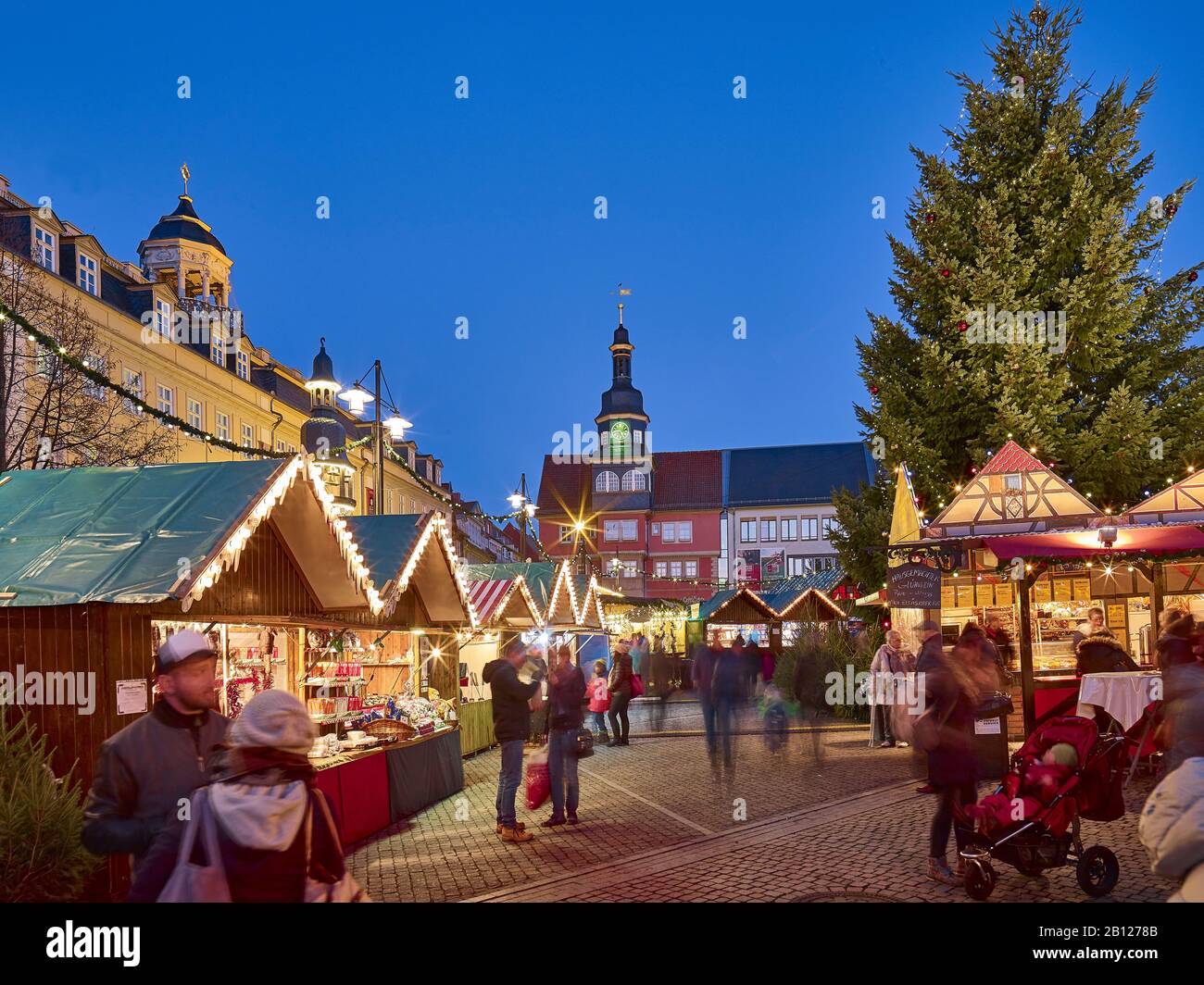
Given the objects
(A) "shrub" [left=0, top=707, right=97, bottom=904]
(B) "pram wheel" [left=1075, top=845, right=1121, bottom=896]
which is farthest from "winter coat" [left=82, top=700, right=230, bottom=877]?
(B) "pram wheel" [left=1075, top=845, right=1121, bottom=896]

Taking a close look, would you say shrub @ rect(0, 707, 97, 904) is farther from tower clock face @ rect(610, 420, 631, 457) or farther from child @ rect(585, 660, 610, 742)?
tower clock face @ rect(610, 420, 631, 457)

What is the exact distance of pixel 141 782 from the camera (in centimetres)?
443

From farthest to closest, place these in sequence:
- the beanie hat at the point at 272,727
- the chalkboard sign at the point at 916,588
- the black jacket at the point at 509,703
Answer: the chalkboard sign at the point at 916,588 < the black jacket at the point at 509,703 < the beanie hat at the point at 272,727

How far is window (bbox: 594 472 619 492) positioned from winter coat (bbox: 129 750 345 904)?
75.1m

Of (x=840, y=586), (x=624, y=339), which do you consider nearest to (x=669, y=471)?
(x=624, y=339)

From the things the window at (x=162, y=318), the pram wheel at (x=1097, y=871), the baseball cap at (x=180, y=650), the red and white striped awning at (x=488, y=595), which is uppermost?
the window at (x=162, y=318)

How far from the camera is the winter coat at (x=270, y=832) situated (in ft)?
11.8

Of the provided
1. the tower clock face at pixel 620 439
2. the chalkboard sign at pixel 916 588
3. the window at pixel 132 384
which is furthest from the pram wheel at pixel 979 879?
the tower clock face at pixel 620 439

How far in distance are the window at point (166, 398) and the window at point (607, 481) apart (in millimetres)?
46254

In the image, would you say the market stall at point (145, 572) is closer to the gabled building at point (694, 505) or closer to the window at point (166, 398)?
the window at point (166, 398)

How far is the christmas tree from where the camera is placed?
62.0ft

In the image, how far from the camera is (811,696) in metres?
23.4

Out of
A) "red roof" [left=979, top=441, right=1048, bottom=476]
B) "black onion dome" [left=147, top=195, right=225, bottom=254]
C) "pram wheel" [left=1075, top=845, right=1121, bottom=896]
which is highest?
"black onion dome" [left=147, top=195, right=225, bottom=254]

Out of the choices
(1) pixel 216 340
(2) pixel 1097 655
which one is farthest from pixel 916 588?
(1) pixel 216 340
